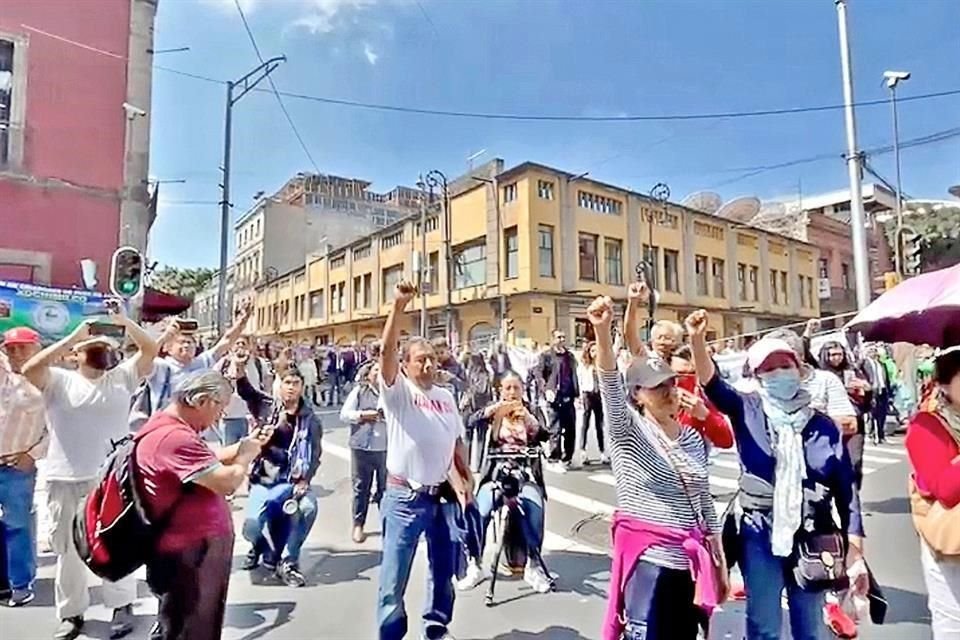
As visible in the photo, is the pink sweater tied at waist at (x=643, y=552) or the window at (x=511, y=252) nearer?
the pink sweater tied at waist at (x=643, y=552)

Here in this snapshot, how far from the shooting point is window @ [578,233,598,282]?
29.6 metres

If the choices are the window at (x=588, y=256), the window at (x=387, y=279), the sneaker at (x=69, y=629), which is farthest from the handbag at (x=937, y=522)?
the window at (x=387, y=279)

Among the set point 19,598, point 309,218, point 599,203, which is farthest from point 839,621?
point 309,218

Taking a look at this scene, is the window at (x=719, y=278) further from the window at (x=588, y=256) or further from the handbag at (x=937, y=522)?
the handbag at (x=937, y=522)

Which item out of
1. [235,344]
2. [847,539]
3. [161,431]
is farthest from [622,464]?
[235,344]

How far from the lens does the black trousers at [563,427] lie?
10141 millimetres

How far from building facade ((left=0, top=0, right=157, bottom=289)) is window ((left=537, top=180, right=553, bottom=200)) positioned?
16.2 meters

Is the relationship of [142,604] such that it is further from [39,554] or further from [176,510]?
[176,510]

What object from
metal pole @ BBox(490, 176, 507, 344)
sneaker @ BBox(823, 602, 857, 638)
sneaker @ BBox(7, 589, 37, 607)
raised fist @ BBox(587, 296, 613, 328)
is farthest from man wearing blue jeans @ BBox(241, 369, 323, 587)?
metal pole @ BBox(490, 176, 507, 344)

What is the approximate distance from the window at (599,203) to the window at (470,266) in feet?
15.3

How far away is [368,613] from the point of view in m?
→ 4.72

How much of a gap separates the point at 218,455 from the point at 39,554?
166 inches

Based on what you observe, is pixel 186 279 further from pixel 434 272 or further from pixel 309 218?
pixel 434 272

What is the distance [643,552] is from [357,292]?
125 feet
